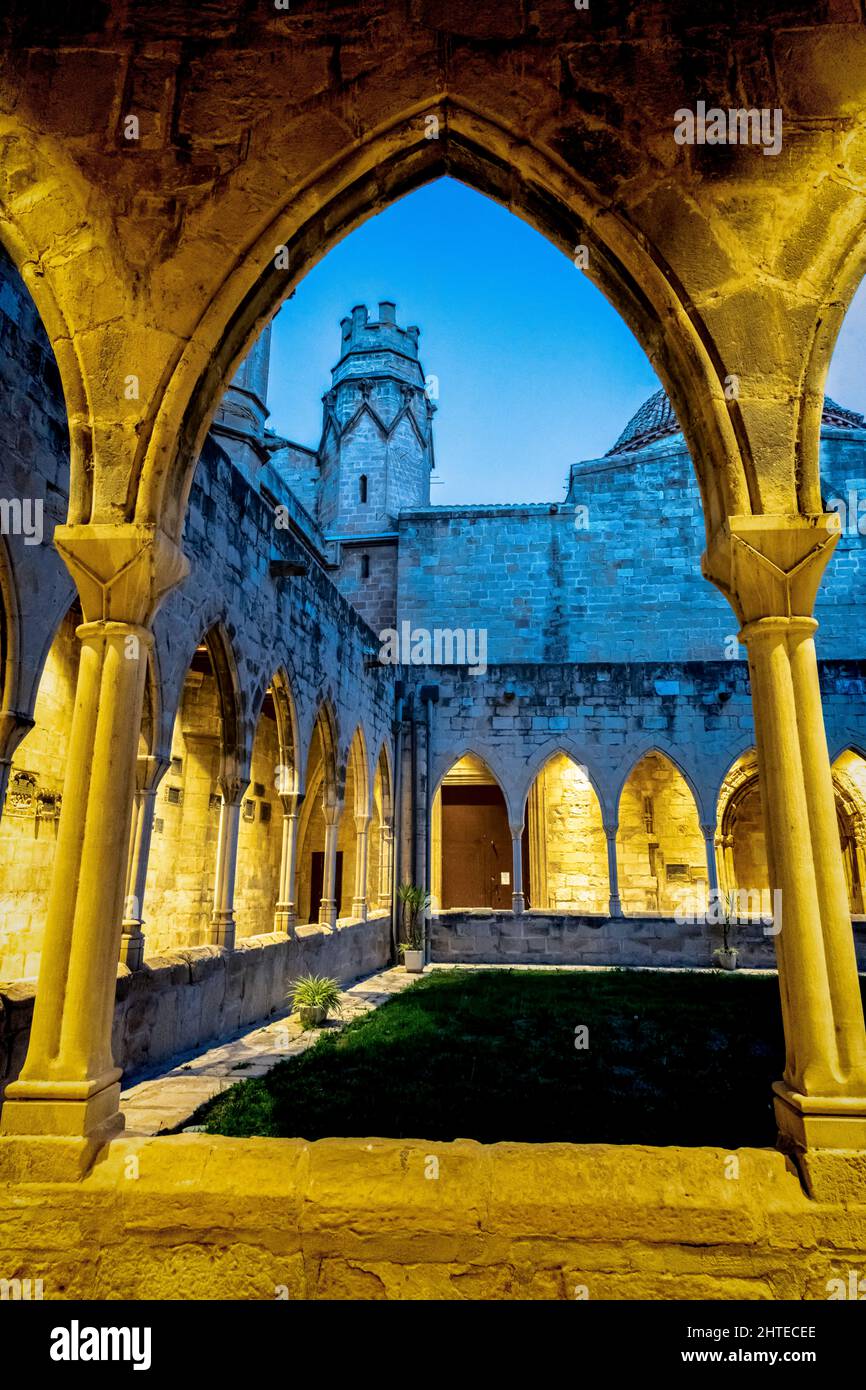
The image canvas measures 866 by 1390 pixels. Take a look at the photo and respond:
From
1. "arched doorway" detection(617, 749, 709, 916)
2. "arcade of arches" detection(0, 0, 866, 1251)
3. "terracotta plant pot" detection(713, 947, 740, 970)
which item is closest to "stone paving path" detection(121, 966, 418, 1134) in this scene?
"arcade of arches" detection(0, 0, 866, 1251)

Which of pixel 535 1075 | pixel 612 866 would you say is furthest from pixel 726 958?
pixel 535 1075

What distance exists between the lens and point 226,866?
6406 mm

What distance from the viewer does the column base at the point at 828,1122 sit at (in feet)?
6.52

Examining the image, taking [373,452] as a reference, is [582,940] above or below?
below

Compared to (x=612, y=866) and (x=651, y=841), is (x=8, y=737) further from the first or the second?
(x=651, y=841)

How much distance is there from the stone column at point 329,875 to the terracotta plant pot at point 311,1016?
228 centimetres

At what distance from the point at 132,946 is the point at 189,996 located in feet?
2.92

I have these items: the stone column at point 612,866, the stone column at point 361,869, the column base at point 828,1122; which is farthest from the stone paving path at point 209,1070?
the stone column at point 612,866

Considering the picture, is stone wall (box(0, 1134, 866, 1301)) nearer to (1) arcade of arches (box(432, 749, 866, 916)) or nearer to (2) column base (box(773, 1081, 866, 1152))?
(2) column base (box(773, 1081, 866, 1152))

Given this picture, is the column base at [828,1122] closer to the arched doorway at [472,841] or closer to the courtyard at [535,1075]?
the courtyard at [535,1075]

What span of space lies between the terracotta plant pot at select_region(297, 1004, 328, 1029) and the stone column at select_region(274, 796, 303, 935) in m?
1.26

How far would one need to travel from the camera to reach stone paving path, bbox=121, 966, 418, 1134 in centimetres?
392
